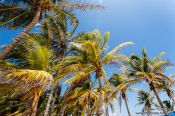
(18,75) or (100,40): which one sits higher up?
(100,40)

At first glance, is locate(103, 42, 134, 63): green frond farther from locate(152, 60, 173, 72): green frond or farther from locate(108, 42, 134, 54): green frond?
locate(152, 60, 173, 72): green frond

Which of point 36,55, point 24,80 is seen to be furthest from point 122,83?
point 24,80

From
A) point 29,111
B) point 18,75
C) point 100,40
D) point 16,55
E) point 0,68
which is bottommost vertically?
point 29,111

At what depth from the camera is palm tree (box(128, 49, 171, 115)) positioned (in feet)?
71.6

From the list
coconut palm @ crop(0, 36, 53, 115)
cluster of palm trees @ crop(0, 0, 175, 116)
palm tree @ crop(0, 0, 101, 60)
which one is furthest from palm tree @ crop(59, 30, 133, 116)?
coconut palm @ crop(0, 36, 53, 115)

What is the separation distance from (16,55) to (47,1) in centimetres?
438

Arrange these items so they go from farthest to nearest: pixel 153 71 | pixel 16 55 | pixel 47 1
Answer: pixel 153 71 → pixel 16 55 → pixel 47 1

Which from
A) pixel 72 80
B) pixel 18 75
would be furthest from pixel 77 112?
pixel 18 75

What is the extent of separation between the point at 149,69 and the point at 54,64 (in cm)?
994

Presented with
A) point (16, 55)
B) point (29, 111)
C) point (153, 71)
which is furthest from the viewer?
point (153, 71)

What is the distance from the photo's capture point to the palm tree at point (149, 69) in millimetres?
21828

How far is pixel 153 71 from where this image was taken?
874 inches

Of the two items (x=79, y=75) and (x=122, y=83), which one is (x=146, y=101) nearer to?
(x=122, y=83)

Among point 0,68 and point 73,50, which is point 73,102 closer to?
point 73,50
